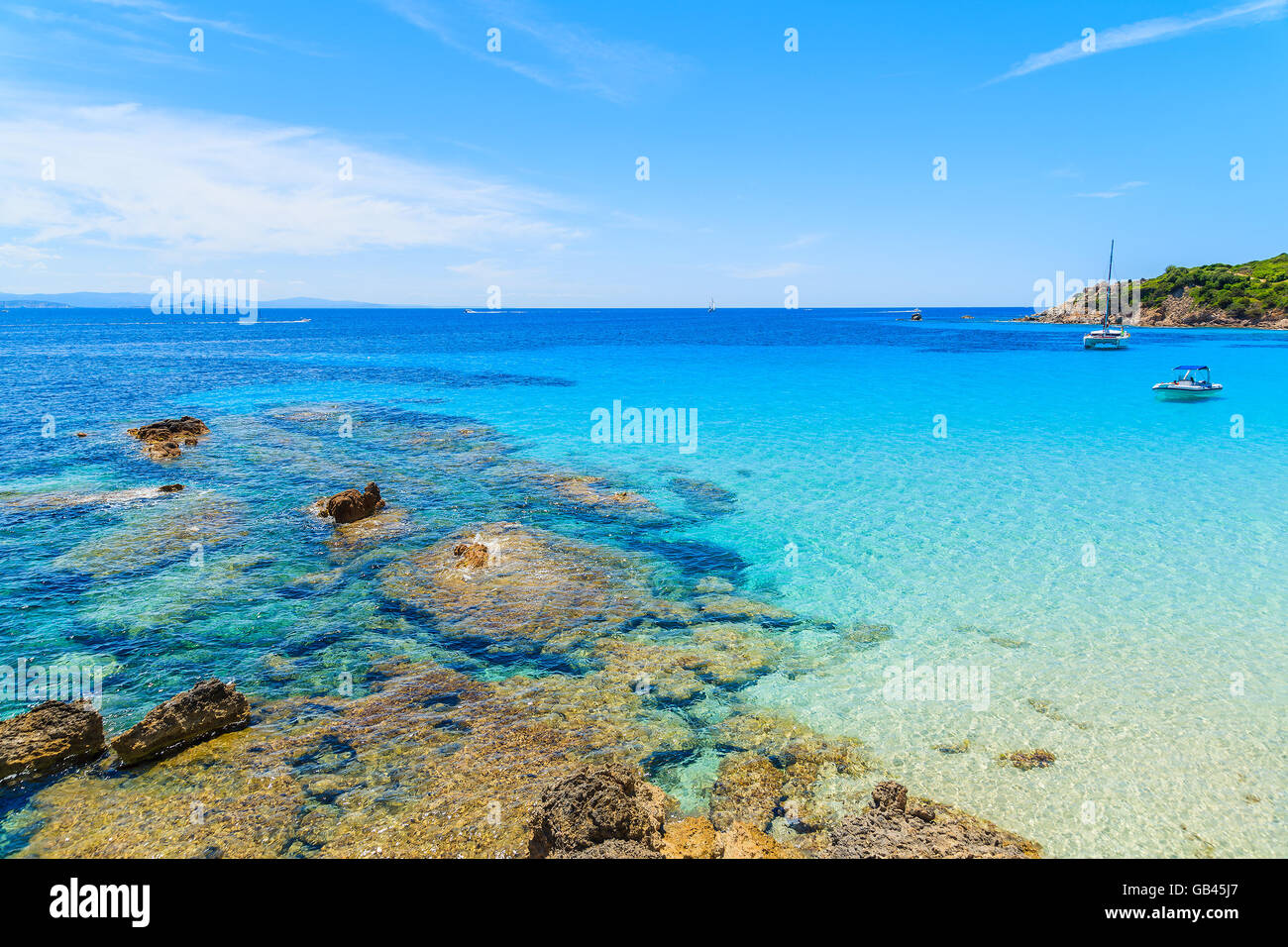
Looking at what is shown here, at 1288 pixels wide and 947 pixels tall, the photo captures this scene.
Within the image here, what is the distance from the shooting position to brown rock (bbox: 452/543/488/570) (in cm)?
2017

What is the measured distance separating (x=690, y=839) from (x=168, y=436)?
4208 cm

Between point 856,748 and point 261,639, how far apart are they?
46.8 ft

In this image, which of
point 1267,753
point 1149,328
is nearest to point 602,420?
point 1267,753

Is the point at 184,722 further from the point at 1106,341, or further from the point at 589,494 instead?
the point at 1106,341

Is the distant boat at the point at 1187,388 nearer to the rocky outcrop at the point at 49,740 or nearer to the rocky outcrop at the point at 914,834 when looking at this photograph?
the rocky outcrop at the point at 914,834

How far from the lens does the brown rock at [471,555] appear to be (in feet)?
66.2

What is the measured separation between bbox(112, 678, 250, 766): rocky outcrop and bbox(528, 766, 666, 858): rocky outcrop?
279 inches

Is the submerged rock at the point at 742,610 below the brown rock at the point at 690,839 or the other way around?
the other way around

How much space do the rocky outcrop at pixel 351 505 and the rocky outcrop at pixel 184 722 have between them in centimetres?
1230

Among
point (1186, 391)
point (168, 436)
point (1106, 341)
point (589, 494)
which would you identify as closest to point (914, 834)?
point (589, 494)

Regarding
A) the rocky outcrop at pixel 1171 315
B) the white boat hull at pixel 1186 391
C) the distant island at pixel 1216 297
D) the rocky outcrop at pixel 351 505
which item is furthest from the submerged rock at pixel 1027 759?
the distant island at pixel 1216 297

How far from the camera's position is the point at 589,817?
912 centimetres

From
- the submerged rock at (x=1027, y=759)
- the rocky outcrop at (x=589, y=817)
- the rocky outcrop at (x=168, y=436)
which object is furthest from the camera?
the rocky outcrop at (x=168, y=436)

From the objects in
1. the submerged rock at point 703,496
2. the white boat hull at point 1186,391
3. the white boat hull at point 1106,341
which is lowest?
the submerged rock at point 703,496
